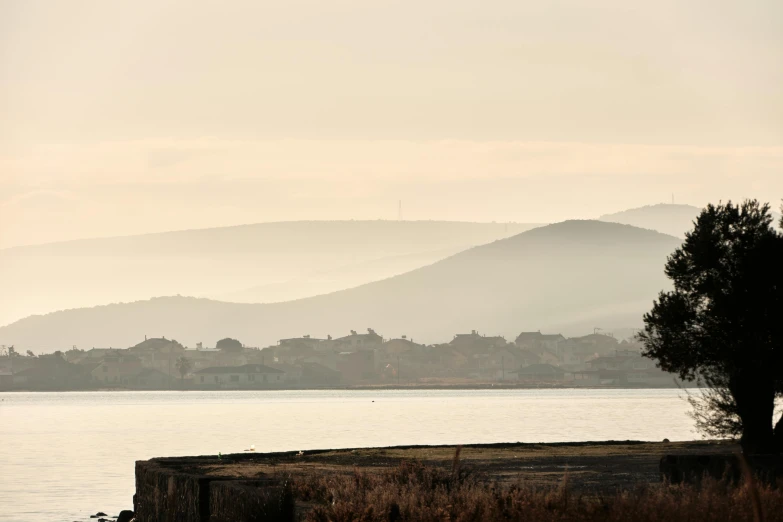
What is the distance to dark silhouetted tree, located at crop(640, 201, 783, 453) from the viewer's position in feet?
115

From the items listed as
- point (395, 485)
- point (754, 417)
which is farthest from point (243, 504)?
point (754, 417)

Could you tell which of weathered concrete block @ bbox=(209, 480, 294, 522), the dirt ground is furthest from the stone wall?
the dirt ground

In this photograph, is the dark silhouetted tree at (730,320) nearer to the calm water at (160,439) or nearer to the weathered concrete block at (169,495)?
the weathered concrete block at (169,495)

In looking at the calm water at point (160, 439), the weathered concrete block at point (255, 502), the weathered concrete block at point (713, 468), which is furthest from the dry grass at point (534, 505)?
the calm water at point (160, 439)

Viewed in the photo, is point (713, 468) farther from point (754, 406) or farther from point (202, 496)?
point (754, 406)

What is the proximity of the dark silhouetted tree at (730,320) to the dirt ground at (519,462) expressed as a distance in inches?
48.1

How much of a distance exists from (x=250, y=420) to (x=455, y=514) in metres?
102

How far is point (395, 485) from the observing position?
62.0ft

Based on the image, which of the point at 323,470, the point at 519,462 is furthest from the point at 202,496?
the point at 519,462

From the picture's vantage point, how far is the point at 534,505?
53.1 feet

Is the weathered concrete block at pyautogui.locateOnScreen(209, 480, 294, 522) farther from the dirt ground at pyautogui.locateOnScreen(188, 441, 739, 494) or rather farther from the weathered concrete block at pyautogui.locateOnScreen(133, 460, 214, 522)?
the dirt ground at pyautogui.locateOnScreen(188, 441, 739, 494)

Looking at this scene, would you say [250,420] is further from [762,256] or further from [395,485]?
[395,485]

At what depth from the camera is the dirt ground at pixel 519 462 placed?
2616 cm

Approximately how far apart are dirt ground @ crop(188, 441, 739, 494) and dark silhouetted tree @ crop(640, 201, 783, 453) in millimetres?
1223
